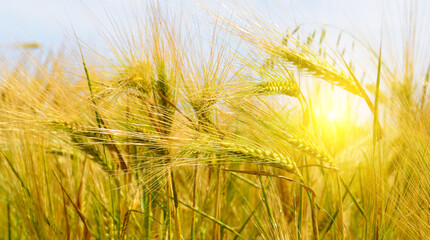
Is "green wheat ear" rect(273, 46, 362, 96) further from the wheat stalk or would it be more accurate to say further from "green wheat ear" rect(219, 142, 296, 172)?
"green wheat ear" rect(219, 142, 296, 172)

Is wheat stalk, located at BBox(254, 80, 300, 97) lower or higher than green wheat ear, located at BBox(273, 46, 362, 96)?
lower

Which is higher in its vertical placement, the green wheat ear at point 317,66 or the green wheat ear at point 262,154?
the green wheat ear at point 317,66

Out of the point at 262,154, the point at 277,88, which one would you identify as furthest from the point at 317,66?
the point at 262,154

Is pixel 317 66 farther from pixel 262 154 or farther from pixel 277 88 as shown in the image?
pixel 262 154

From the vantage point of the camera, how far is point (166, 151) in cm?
78

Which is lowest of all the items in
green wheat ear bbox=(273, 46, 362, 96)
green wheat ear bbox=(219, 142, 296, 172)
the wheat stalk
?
green wheat ear bbox=(219, 142, 296, 172)

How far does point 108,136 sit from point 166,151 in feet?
0.42

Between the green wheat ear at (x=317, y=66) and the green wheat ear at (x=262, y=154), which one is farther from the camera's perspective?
the green wheat ear at (x=317, y=66)

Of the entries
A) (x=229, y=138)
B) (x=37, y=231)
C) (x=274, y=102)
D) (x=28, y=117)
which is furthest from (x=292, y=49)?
(x=37, y=231)

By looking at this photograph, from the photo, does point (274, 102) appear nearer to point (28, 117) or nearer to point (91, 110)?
point (91, 110)

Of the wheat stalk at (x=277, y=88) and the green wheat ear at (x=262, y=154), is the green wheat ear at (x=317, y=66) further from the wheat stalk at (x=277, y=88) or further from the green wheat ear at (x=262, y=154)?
the green wheat ear at (x=262, y=154)

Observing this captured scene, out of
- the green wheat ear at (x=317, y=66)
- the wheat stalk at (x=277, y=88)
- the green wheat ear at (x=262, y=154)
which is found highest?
the green wheat ear at (x=317, y=66)

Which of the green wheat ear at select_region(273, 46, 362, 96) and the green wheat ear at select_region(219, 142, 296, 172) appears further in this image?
the green wheat ear at select_region(273, 46, 362, 96)

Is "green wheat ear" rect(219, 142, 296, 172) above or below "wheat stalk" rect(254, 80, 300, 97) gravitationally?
below
